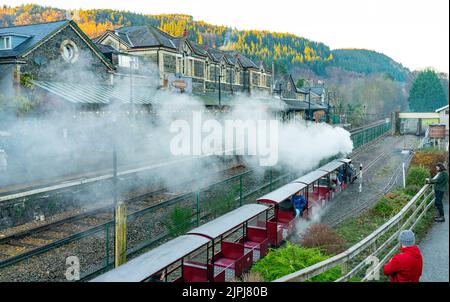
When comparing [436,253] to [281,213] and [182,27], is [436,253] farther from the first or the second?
[182,27]

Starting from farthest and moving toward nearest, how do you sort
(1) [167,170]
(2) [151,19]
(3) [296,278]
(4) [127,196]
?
(2) [151,19], (1) [167,170], (4) [127,196], (3) [296,278]

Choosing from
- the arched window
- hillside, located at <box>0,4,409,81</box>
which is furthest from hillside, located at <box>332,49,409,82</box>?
the arched window

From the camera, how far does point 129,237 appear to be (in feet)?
39.5

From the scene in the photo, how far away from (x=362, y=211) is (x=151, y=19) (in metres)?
16.5

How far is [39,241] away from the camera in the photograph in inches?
440

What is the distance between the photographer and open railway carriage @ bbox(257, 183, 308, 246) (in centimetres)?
1080

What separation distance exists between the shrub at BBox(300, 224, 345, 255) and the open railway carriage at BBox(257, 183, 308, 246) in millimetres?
1004

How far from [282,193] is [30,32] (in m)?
12.3

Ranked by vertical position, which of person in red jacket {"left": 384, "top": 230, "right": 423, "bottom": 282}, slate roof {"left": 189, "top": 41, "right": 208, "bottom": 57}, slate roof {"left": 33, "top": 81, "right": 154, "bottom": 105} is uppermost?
slate roof {"left": 189, "top": 41, "right": 208, "bottom": 57}

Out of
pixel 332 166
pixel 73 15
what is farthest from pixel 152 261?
pixel 73 15

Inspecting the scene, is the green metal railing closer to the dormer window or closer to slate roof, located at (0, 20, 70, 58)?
slate roof, located at (0, 20, 70, 58)

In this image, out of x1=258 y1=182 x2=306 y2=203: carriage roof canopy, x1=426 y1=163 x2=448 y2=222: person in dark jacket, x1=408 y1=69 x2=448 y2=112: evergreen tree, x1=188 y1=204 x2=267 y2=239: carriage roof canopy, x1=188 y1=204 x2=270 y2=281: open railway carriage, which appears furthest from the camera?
x1=408 y1=69 x2=448 y2=112: evergreen tree

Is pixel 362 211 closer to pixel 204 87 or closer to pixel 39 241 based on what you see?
pixel 39 241
